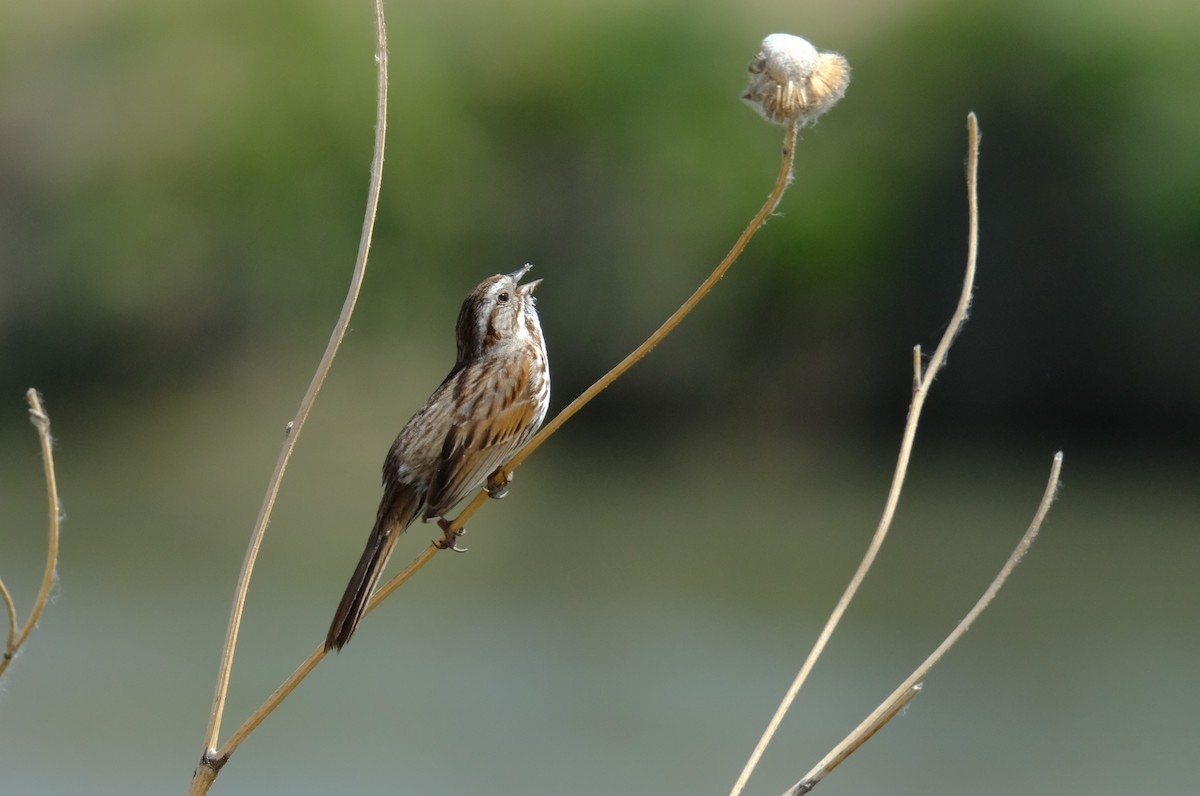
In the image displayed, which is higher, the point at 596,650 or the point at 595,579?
the point at 595,579

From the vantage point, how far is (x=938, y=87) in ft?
50.1

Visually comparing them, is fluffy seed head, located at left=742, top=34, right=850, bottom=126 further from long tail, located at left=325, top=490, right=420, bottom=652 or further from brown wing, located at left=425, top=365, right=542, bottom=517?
brown wing, located at left=425, top=365, right=542, bottom=517

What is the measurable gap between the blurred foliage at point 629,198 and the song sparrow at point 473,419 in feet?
33.9

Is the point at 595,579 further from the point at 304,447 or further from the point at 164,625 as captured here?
the point at 304,447

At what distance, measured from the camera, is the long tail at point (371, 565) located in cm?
293

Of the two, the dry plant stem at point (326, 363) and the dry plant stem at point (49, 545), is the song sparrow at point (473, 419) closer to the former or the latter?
the dry plant stem at point (326, 363)

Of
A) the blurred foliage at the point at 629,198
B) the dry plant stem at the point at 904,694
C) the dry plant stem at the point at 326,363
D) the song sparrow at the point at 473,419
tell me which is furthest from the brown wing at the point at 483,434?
the blurred foliage at the point at 629,198

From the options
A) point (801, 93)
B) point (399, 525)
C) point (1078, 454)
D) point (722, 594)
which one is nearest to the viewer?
point (801, 93)

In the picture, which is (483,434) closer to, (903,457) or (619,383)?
(903,457)

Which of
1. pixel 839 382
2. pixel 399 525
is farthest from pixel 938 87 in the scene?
pixel 399 525

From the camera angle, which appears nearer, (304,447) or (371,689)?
(371,689)

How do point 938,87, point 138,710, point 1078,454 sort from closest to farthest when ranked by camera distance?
point 138,710 < point 1078,454 < point 938,87

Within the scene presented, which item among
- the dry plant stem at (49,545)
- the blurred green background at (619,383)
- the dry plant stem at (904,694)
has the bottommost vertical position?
the dry plant stem at (904,694)

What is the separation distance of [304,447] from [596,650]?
6.11m
